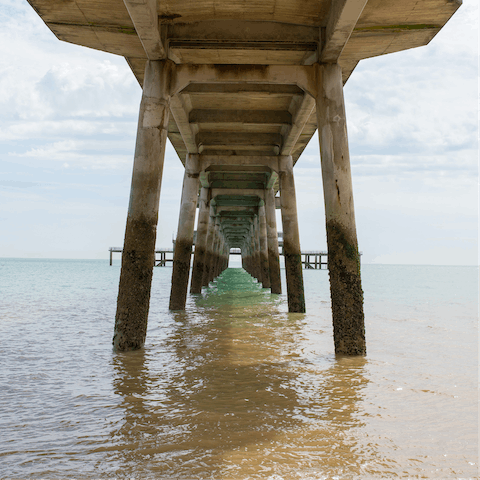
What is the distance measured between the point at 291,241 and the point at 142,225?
6.27 metres

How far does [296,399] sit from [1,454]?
2316 millimetres

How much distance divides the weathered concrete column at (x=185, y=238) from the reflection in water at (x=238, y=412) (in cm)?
481

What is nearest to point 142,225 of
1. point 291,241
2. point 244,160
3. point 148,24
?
point 148,24

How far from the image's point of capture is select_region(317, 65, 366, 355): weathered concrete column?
6223 mm

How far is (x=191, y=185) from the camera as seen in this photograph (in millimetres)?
13031

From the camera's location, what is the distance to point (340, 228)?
6430 millimetres

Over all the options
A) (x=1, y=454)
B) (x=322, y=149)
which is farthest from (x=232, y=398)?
(x=322, y=149)

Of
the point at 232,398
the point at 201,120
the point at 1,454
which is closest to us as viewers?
the point at 1,454

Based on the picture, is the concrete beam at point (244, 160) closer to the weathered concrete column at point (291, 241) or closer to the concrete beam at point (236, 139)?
the weathered concrete column at point (291, 241)

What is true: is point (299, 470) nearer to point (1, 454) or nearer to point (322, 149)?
point (1, 454)

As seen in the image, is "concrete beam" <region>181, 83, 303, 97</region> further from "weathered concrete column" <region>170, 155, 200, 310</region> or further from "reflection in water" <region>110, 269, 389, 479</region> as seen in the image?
"reflection in water" <region>110, 269, 389, 479</region>

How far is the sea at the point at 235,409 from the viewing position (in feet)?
9.07

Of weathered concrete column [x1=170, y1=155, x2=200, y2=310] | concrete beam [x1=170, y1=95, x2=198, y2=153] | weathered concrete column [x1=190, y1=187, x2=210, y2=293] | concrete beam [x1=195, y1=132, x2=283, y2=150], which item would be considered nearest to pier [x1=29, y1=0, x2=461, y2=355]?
concrete beam [x1=170, y1=95, x2=198, y2=153]

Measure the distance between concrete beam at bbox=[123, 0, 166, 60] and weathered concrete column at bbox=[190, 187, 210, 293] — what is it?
429 inches
